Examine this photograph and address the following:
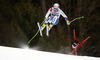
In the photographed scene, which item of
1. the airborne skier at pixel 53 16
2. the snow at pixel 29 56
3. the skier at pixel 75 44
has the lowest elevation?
the skier at pixel 75 44

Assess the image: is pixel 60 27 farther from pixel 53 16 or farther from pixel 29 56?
pixel 29 56

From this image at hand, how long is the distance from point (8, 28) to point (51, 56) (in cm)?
109

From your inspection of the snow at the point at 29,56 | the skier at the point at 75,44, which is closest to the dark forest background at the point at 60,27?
the skier at the point at 75,44

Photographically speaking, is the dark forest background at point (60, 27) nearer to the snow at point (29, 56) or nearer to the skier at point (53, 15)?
the skier at point (53, 15)

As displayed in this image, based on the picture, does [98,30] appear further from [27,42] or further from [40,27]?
[27,42]

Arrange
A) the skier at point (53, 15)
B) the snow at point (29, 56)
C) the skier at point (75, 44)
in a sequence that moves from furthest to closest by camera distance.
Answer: the skier at point (75, 44)
the skier at point (53, 15)
the snow at point (29, 56)

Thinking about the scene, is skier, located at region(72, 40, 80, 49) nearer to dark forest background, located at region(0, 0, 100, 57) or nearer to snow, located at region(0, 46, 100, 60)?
dark forest background, located at region(0, 0, 100, 57)

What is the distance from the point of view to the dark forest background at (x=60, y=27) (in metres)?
1.92

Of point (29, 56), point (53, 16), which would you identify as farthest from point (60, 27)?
point (29, 56)

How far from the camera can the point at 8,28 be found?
229 centimetres

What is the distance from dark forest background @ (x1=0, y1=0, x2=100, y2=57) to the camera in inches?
75.7

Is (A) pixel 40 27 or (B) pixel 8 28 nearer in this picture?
(A) pixel 40 27

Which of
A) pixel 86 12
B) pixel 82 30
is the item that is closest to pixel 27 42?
pixel 82 30

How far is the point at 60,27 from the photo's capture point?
1907 mm
